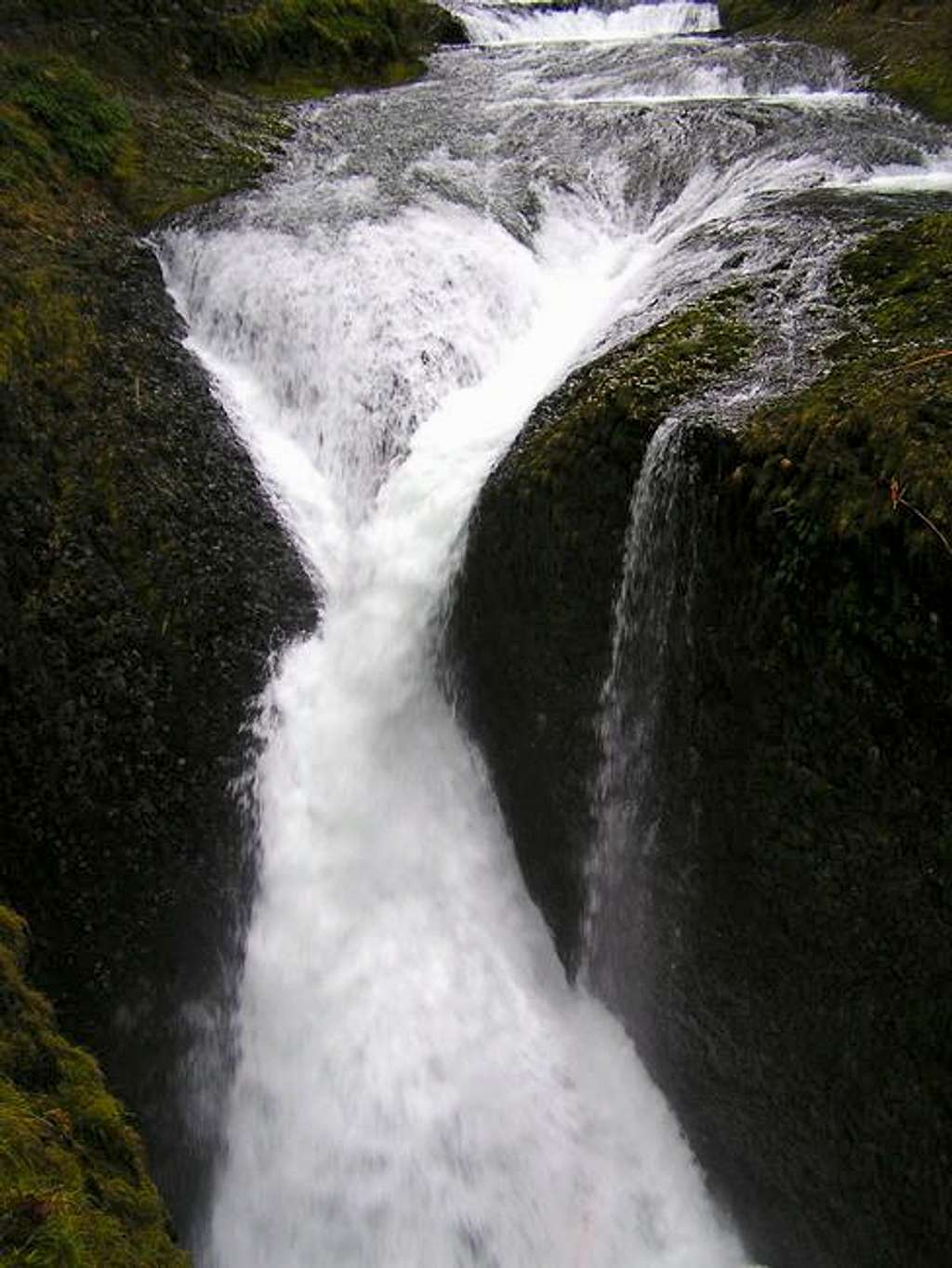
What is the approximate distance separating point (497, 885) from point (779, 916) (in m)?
2.27

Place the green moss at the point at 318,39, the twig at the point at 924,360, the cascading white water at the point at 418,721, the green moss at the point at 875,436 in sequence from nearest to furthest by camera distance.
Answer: the green moss at the point at 875,436 → the twig at the point at 924,360 → the cascading white water at the point at 418,721 → the green moss at the point at 318,39

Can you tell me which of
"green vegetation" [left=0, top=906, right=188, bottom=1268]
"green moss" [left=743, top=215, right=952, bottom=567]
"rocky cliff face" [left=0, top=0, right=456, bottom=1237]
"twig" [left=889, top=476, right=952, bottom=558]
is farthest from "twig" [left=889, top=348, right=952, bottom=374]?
"green vegetation" [left=0, top=906, right=188, bottom=1268]

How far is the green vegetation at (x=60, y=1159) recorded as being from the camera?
277 centimetres

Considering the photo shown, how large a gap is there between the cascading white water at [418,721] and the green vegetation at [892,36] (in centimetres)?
71

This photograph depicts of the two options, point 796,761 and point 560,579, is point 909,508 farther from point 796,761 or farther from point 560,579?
point 560,579

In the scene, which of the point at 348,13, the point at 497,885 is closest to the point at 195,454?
the point at 497,885

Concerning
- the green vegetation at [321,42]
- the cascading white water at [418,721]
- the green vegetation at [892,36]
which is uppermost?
the green vegetation at [321,42]

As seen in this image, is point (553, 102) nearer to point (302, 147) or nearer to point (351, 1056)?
point (302, 147)

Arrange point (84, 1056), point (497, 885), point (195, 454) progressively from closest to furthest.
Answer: point (84, 1056) < point (497, 885) < point (195, 454)

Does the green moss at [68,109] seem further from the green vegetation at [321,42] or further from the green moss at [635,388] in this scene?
the green moss at [635,388]

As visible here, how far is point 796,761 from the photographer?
3.91 meters

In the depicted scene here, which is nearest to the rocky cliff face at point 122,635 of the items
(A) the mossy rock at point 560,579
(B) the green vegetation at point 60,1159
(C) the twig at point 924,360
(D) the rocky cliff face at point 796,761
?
(B) the green vegetation at point 60,1159

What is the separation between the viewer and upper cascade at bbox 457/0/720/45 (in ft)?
54.8

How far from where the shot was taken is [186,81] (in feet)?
37.3
